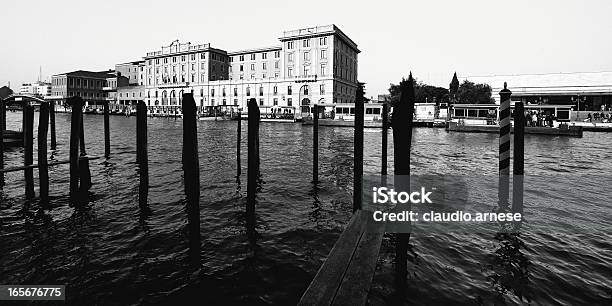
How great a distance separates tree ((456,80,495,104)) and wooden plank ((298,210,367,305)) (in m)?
66.6

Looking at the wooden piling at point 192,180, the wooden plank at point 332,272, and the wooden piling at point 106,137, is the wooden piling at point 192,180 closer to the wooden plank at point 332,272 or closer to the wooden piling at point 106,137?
the wooden plank at point 332,272

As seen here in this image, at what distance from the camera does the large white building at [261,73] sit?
6944 centimetres

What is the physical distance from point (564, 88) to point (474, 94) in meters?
19.6

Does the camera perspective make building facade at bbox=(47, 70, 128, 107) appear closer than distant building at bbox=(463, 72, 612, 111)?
No

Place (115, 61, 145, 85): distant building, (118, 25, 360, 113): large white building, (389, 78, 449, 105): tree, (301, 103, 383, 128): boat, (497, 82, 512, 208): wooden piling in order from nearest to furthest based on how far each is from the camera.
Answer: (497, 82, 512, 208): wooden piling → (301, 103, 383, 128): boat → (118, 25, 360, 113): large white building → (389, 78, 449, 105): tree → (115, 61, 145, 85): distant building

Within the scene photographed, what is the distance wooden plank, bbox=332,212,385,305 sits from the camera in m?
4.27

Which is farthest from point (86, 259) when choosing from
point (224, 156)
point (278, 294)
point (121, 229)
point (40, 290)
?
point (224, 156)

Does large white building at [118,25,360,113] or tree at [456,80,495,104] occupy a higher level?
large white building at [118,25,360,113]

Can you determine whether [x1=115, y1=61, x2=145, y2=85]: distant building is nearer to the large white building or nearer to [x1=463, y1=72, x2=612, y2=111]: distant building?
the large white building

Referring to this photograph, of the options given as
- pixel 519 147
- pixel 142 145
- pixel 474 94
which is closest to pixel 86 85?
pixel 474 94

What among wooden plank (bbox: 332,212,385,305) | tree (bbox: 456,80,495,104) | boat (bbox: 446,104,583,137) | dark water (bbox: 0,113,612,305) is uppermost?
tree (bbox: 456,80,495,104)

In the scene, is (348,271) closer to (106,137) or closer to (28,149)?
(28,149)

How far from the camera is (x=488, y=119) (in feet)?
145

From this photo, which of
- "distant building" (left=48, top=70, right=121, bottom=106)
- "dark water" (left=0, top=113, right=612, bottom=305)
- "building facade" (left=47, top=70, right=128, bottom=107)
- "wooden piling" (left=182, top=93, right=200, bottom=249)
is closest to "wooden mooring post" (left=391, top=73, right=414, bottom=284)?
"dark water" (left=0, top=113, right=612, bottom=305)
